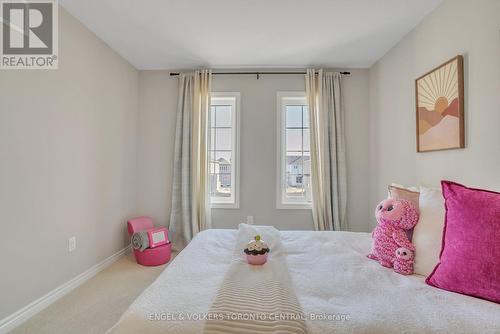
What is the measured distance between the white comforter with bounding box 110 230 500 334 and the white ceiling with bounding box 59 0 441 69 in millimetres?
2060

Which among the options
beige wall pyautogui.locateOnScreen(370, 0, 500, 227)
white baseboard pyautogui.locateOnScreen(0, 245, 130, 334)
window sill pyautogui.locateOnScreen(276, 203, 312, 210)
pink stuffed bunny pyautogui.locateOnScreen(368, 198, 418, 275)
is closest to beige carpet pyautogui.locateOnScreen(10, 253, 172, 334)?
white baseboard pyautogui.locateOnScreen(0, 245, 130, 334)

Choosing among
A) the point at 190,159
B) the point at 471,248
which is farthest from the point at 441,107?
the point at 190,159

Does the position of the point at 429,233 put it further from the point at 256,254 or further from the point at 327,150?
the point at 327,150

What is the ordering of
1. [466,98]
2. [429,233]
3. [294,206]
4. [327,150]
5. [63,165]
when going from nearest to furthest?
1. [429,233]
2. [466,98]
3. [63,165]
4. [327,150]
5. [294,206]

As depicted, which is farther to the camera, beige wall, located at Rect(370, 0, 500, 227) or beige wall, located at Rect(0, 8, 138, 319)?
beige wall, located at Rect(0, 8, 138, 319)

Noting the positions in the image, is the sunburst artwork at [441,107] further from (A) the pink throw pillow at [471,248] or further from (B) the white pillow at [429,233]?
(A) the pink throw pillow at [471,248]

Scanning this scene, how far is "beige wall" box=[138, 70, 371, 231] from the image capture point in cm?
319

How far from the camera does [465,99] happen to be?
168cm

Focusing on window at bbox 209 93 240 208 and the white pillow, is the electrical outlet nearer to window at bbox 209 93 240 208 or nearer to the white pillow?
window at bbox 209 93 240 208

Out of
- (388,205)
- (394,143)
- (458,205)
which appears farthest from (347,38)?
(458,205)

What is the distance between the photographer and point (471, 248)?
1062 mm

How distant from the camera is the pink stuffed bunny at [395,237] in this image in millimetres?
1337

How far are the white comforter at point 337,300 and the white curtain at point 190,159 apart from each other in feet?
5.37

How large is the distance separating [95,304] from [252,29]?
9.48 ft
